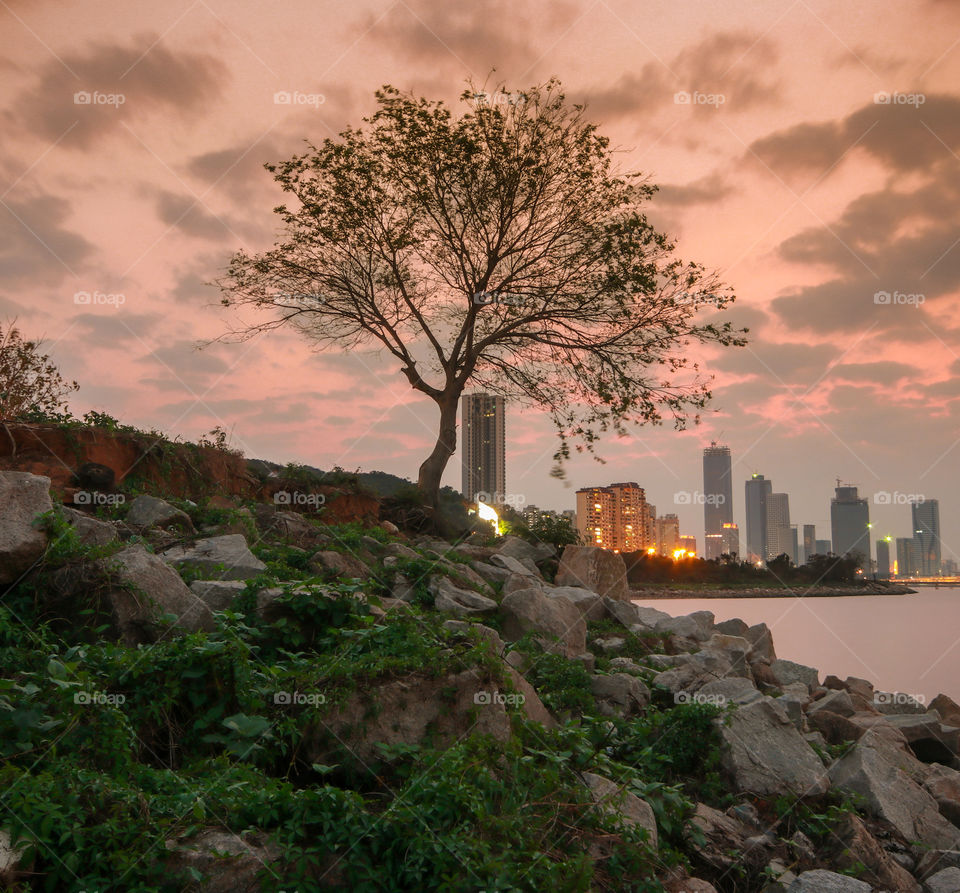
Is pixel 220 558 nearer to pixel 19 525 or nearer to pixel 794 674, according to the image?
pixel 19 525

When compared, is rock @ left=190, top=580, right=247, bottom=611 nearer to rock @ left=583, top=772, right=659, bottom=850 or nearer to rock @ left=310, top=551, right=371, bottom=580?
rock @ left=310, top=551, right=371, bottom=580

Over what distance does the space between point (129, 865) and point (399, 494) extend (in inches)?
559

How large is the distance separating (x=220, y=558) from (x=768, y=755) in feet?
19.1

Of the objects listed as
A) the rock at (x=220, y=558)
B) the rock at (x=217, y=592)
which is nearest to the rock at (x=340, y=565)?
the rock at (x=220, y=558)

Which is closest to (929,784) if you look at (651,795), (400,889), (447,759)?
(651,795)

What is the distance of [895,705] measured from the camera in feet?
40.7

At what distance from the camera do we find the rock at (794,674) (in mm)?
12391

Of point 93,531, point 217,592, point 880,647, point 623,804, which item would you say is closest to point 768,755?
point 623,804

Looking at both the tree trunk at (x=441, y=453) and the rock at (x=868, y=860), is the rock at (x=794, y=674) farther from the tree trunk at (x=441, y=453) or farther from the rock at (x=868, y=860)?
the tree trunk at (x=441, y=453)

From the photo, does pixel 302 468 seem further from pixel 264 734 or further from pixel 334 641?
pixel 264 734

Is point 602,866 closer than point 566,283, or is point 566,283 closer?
point 602,866

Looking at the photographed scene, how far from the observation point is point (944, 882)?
533 cm

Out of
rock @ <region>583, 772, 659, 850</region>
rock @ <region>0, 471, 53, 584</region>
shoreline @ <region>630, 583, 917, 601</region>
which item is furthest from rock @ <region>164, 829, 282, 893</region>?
shoreline @ <region>630, 583, 917, 601</region>

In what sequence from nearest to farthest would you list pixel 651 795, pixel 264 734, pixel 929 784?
pixel 264 734 < pixel 651 795 < pixel 929 784
